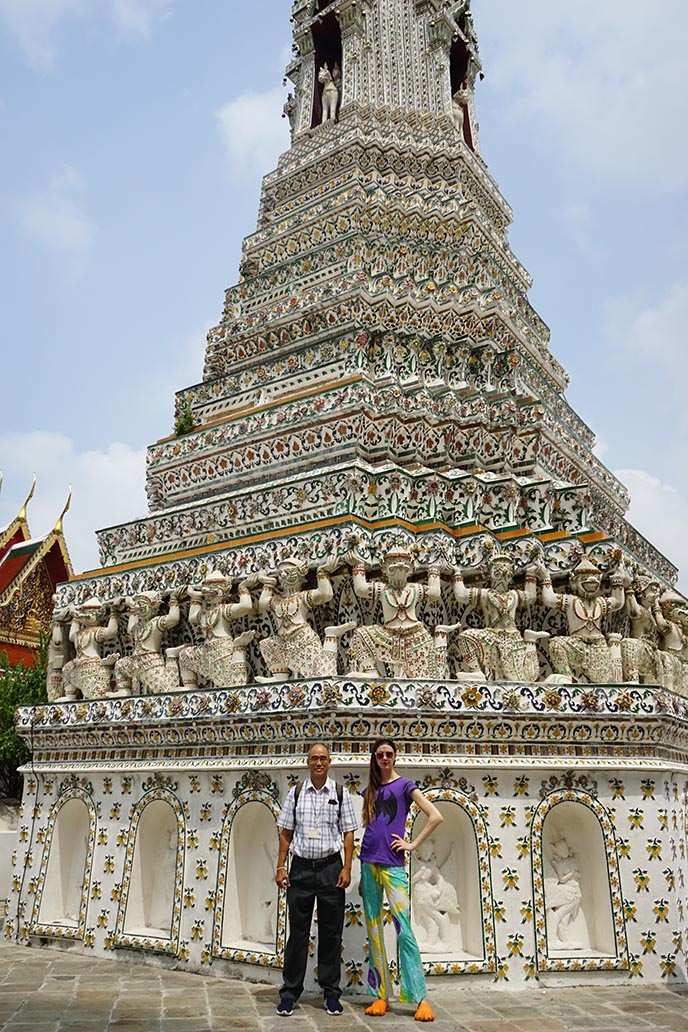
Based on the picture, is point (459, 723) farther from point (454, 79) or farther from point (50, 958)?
point (454, 79)

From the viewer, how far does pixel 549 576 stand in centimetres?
979

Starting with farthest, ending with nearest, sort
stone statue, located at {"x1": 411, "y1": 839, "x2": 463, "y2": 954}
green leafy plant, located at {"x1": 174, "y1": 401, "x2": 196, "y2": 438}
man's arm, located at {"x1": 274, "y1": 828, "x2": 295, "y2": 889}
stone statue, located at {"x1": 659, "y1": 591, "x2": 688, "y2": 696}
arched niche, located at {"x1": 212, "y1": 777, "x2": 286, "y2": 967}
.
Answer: green leafy plant, located at {"x1": 174, "y1": 401, "x2": 196, "y2": 438} → stone statue, located at {"x1": 659, "y1": 591, "x2": 688, "y2": 696} → arched niche, located at {"x1": 212, "y1": 777, "x2": 286, "y2": 967} → stone statue, located at {"x1": 411, "y1": 839, "x2": 463, "y2": 954} → man's arm, located at {"x1": 274, "y1": 828, "x2": 295, "y2": 889}

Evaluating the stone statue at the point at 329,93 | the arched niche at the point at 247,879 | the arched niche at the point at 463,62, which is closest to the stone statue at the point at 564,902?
the arched niche at the point at 247,879

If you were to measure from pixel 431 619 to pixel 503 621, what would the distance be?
83 cm

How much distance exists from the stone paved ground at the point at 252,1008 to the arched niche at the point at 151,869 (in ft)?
2.51

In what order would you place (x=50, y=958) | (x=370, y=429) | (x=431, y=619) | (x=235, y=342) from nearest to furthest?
(x=50, y=958), (x=431, y=619), (x=370, y=429), (x=235, y=342)

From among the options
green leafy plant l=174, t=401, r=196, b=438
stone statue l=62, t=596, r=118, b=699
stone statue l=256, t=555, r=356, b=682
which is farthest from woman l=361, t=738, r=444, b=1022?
green leafy plant l=174, t=401, r=196, b=438

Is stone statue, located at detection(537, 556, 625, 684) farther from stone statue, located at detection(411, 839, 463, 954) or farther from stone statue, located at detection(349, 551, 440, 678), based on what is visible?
stone statue, located at detection(411, 839, 463, 954)

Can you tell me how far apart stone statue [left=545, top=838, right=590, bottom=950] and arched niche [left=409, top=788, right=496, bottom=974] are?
0.72 meters

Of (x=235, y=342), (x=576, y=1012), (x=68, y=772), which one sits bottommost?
(x=576, y=1012)

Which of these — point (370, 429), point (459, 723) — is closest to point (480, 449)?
point (370, 429)

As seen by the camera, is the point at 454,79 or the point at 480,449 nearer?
the point at 480,449

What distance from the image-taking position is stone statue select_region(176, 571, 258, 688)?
955cm

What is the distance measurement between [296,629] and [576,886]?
3.78 meters
